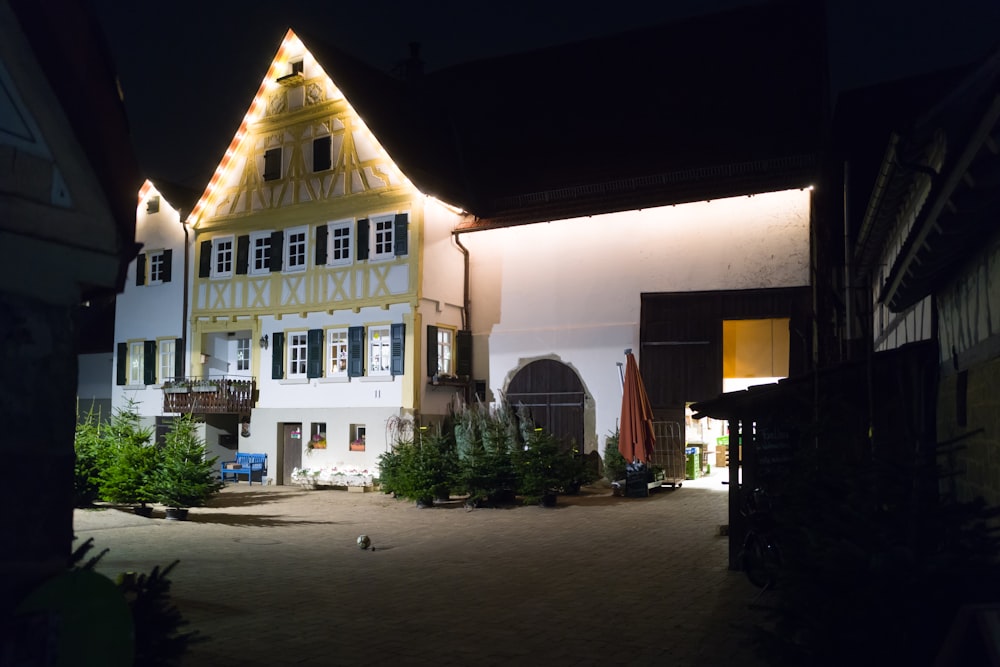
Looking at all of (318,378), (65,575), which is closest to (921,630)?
(65,575)

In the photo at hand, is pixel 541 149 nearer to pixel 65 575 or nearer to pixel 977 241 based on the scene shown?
pixel 977 241

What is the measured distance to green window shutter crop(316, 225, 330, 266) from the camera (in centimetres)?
2442

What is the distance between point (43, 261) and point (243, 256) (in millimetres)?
22357

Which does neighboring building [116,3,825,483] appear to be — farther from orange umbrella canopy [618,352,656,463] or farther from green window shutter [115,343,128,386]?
orange umbrella canopy [618,352,656,463]

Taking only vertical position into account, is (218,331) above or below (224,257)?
below

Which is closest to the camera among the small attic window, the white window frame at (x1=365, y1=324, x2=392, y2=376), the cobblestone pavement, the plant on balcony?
the cobblestone pavement

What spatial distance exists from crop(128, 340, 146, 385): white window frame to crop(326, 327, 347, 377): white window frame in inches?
288

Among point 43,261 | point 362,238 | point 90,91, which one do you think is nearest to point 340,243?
point 362,238

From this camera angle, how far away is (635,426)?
18.8 meters

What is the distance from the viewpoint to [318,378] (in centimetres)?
2431

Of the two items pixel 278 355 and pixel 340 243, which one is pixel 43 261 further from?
pixel 278 355

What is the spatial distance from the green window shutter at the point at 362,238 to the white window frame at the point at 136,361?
29.1 ft

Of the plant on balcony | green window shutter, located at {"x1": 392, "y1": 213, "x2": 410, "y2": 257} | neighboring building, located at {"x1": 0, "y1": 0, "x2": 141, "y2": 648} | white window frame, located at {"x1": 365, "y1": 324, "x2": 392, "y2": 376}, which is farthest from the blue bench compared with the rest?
neighboring building, located at {"x1": 0, "y1": 0, "x2": 141, "y2": 648}

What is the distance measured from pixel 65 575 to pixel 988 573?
13.7 ft
